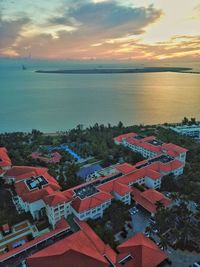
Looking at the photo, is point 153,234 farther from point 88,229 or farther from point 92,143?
point 92,143

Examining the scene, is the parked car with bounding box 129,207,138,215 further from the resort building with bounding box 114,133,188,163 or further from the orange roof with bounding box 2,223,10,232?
the orange roof with bounding box 2,223,10,232

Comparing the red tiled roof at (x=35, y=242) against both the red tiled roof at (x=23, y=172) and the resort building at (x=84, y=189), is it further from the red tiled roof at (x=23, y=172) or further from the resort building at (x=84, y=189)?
the red tiled roof at (x=23, y=172)

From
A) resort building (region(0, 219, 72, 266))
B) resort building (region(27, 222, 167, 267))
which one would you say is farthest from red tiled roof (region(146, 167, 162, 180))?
resort building (region(0, 219, 72, 266))

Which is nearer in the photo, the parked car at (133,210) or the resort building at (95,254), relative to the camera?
the resort building at (95,254)

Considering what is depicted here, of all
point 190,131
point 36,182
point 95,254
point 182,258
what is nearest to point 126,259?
point 95,254

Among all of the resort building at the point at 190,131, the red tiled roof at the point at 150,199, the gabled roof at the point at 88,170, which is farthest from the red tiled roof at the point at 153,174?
the resort building at the point at 190,131

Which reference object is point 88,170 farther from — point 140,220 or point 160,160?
point 140,220
